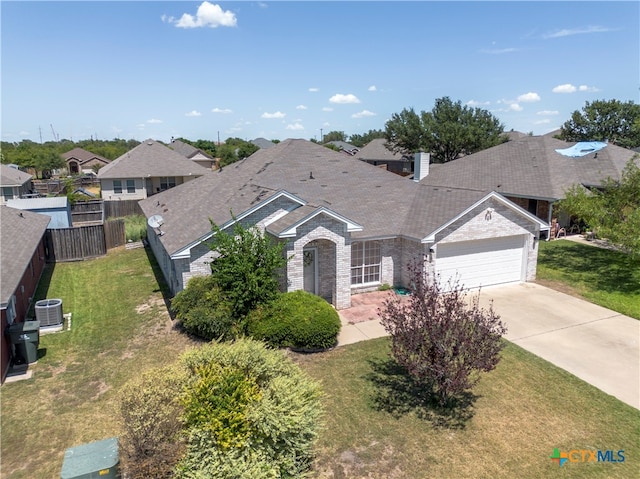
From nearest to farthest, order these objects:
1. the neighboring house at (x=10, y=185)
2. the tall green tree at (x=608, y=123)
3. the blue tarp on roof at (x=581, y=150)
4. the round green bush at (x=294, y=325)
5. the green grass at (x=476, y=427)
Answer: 1. the green grass at (x=476, y=427)
2. the round green bush at (x=294, y=325)
3. the blue tarp on roof at (x=581, y=150)
4. the neighboring house at (x=10, y=185)
5. the tall green tree at (x=608, y=123)

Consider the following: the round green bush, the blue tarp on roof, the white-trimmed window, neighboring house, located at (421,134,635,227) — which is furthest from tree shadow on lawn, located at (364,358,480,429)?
the blue tarp on roof

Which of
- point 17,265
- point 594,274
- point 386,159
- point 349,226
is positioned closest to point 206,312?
point 349,226

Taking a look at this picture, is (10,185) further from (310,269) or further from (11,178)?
(310,269)

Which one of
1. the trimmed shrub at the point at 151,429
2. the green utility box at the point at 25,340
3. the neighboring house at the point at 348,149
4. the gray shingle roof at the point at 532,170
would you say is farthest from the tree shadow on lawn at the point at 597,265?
the neighboring house at the point at 348,149

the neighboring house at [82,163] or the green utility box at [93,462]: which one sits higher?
the neighboring house at [82,163]

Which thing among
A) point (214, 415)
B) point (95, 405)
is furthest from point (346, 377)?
point (95, 405)

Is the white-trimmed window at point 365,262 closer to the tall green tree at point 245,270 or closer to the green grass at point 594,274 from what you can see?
the tall green tree at point 245,270

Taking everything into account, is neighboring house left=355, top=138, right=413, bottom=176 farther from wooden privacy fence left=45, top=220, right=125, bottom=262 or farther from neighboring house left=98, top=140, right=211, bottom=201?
wooden privacy fence left=45, top=220, right=125, bottom=262
